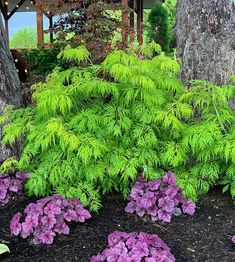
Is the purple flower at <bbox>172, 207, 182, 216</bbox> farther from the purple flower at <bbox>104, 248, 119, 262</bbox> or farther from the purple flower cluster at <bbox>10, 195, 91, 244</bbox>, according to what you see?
the purple flower at <bbox>104, 248, 119, 262</bbox>

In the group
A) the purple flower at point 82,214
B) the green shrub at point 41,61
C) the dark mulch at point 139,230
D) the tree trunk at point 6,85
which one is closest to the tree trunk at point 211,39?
the dark mulch at point 139,230

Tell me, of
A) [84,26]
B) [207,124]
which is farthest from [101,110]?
[84,26]

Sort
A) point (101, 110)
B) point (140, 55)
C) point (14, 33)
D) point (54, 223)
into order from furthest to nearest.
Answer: point (14, 33) → point (140, 55) → point (101, 110) → point (54, 223)

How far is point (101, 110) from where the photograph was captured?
3434mm

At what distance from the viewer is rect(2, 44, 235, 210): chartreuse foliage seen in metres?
3.18

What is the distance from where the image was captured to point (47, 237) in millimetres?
2836

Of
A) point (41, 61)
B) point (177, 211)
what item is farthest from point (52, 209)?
point (41, 61)

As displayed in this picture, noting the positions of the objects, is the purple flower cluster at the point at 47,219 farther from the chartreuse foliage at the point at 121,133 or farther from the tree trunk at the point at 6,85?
the tree trunk at the point at 6,85

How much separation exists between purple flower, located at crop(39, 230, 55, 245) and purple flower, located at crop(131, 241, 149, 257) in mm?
654

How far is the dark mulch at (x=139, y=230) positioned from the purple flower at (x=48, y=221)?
14cm

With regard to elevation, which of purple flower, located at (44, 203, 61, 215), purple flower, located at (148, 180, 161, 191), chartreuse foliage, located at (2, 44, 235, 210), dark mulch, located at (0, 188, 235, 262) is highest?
chartreuse foliage, located at (2, 44, 235, 210)

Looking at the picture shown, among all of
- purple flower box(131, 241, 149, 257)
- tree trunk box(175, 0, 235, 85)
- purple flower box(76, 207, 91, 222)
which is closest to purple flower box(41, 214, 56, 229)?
purple flower box(76, 207, 91, 222)

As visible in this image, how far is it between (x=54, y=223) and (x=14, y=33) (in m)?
14.3

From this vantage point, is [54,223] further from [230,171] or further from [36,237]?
[230,171]
